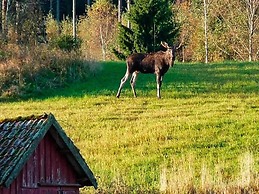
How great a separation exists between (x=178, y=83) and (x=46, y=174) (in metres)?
24.6

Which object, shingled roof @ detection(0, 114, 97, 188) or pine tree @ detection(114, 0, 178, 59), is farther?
pine tree @ detection(114, 0, 178, 59)

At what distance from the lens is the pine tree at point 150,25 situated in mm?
47125

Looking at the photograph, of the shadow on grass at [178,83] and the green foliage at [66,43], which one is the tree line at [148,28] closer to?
the green foliage at [66,43]

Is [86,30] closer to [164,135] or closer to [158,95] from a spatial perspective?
[158,95]

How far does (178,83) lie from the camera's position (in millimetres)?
35562

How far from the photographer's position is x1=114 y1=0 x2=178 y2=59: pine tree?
47.1 metres

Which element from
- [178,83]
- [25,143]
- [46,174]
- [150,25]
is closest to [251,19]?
[150,25]

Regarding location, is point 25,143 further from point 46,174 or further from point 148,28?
point 148,28

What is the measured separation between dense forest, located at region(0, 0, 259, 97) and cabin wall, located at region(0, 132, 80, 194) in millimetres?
23534

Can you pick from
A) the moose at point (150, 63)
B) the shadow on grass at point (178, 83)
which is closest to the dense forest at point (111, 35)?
the moose at point (150, 63)

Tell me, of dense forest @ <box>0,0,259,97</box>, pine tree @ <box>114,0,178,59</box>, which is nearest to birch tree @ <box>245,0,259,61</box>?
dense forest @ <box>0,0,259,97</box>

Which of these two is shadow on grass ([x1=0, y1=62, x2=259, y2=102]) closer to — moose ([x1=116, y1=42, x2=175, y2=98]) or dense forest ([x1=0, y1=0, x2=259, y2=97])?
moose ([x1=116, y1=42, x2=175, y2=98])

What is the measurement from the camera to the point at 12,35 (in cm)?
4188

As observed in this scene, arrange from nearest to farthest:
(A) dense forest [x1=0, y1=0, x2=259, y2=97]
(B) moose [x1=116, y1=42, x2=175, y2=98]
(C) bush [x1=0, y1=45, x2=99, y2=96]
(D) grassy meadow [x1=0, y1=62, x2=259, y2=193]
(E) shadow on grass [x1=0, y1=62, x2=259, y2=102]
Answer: (D) grassy meadow [x1=0, y1=62, x2=259, y2=193] → (E) shadow on grass [x1=0, y1=62, x2=259, y2=102] → (B) moose [x1=116, y1=42, x2=175, y2=98] → (C) bush [x1=0, y1=45, x2=99, y2=96] → (A) dense forest [x1=0, y1=0, x2=259, y2=97]
